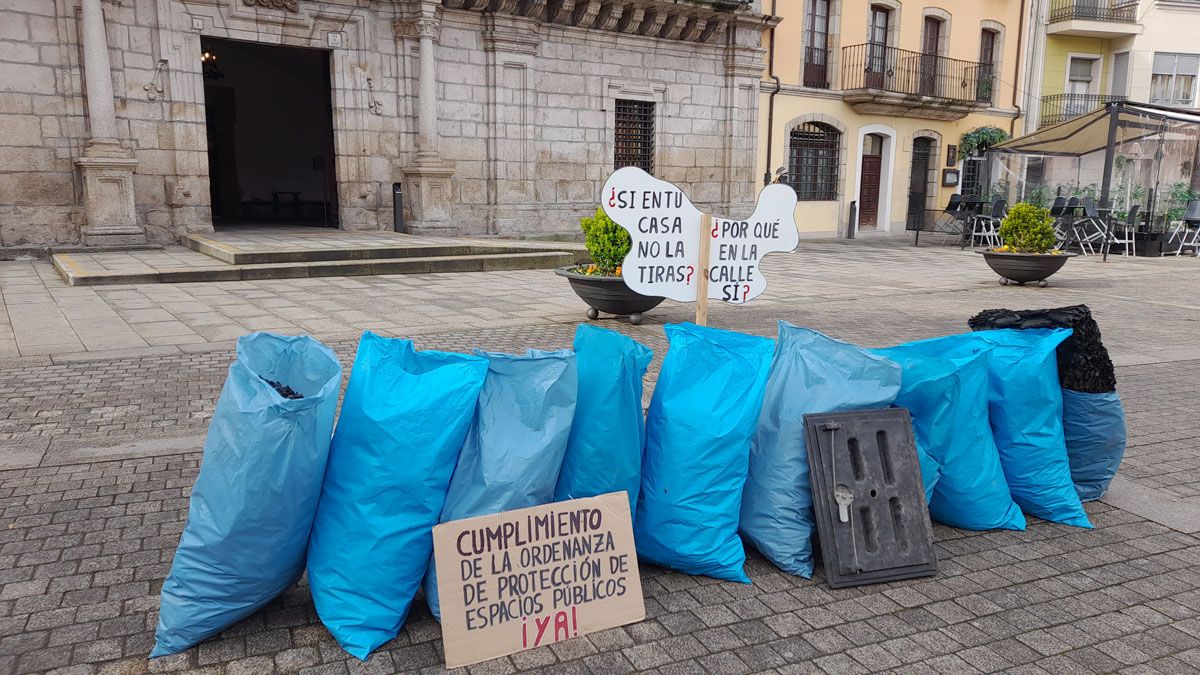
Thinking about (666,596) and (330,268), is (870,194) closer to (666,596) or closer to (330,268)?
(330,268)

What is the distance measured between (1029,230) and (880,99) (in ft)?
36.5

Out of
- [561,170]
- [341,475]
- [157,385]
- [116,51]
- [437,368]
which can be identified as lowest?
[157,385]

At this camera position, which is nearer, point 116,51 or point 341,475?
point 341,475

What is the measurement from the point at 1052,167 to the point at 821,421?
71.4 feet

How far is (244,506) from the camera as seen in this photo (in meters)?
2.30

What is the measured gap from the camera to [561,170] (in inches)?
677

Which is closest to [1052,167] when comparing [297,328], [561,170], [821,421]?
[561,170]

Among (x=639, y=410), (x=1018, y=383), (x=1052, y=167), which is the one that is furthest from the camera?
(x=1052, y=167)

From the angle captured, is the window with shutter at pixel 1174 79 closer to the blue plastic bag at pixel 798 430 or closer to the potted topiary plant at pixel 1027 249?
the potted topiary plant at pixel 1027 249

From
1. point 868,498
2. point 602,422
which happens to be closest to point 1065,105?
point 868,498

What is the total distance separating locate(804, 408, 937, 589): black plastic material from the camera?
292cm

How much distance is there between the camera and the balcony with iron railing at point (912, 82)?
853 inches

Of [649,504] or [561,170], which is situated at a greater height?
[561,170]

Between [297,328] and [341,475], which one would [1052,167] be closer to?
[297,328]
